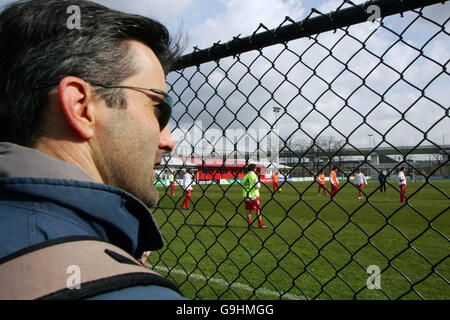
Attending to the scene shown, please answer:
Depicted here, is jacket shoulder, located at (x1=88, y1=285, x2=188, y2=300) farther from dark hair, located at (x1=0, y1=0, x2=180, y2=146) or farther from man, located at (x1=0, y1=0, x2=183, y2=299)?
dark hair, located at (x1=0, y1=0, x2=180, y2=146)

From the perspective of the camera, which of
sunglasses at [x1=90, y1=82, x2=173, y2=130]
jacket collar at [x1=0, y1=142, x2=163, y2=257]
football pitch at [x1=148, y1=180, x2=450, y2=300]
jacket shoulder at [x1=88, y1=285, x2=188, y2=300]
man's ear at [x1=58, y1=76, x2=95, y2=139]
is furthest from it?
football pitch at [x1=148, y1=180, x2=450, y2=300]

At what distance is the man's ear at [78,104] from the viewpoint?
97 cm

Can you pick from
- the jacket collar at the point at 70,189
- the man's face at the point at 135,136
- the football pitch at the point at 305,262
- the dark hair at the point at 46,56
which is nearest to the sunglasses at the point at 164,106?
the man's face at the point at 135,136

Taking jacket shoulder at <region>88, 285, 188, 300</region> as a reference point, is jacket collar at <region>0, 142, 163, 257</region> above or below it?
above

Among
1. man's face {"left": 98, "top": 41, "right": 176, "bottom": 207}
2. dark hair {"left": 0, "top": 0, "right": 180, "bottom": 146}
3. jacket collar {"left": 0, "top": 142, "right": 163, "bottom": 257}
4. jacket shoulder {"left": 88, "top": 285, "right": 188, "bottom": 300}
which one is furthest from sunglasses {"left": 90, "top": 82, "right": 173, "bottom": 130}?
jacket shoulder {"left": 88, "top": 285, "right": 188, "bottom": 300}

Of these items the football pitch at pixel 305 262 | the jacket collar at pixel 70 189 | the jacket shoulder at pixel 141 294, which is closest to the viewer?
the jacket shoulder at pixel 141 294

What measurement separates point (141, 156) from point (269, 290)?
3688 millimetres

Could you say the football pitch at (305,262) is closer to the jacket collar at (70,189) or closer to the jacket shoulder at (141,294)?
the jacket collar at (70,189)

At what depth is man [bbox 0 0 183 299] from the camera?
834 millimetres

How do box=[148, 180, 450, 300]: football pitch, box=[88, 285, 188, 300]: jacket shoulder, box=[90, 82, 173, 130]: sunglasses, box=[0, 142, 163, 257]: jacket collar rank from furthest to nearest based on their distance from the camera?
1. box=[148, 180, 450, 300]: football pitch
2. box=[90, 82, 173, 130]: sunglasses
3. box=[0, 142, 163, 257]: jacket collar
4. box=[88, 285, 188, 300]: jacket shoulder

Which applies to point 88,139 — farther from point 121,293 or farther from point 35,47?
point 121,293

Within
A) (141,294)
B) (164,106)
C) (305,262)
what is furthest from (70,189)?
(305,262)

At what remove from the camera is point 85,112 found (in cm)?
102

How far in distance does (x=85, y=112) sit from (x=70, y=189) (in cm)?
35
